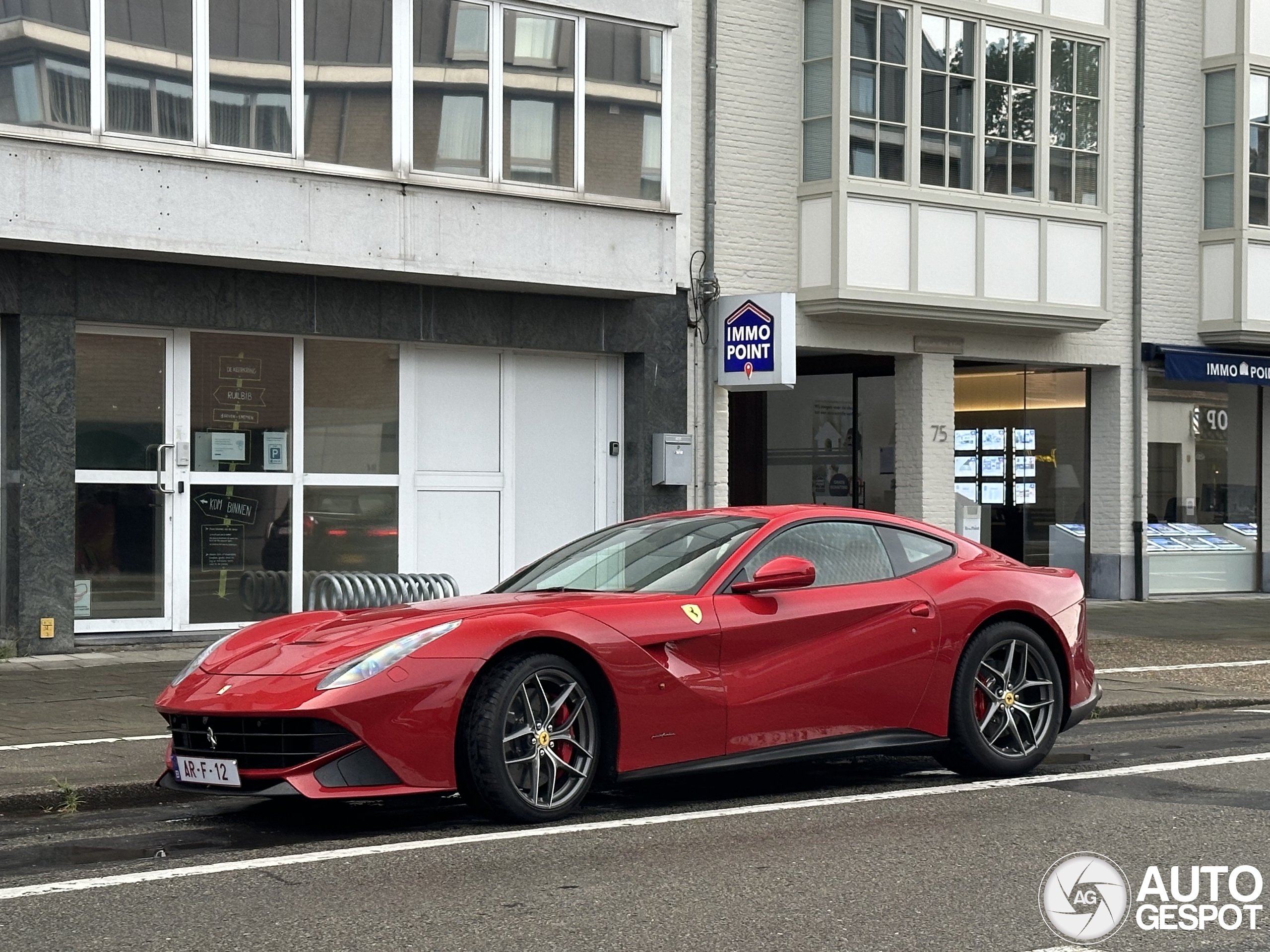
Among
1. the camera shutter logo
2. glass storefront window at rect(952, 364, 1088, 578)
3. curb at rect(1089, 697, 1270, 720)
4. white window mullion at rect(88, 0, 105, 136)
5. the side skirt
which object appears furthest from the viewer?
glass storefront window at rect(952, 364, 1088, 578)

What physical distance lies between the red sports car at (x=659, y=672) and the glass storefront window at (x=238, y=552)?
729 centimetres

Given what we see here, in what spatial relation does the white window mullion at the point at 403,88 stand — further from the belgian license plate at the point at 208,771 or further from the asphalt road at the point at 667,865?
the belgian license plate at the point at 208,771

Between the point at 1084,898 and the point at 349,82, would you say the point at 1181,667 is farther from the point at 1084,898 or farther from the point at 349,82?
the point at 1084,898

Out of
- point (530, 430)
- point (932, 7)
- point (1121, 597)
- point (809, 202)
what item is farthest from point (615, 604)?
point (1121, 597)

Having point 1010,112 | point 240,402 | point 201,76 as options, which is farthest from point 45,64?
point 1010,112

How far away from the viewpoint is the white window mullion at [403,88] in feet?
49.8

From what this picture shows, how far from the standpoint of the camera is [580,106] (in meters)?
16.4

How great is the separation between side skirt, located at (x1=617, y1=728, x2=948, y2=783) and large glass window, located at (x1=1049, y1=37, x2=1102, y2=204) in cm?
1340

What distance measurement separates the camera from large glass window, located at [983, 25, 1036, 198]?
63.7 ft

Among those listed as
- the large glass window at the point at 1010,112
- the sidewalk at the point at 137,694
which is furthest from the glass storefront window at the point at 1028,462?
the large glass window at the point at 1010,112

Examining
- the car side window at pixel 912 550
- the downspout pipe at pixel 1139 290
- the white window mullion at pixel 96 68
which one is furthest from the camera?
the downspout pipe at pixel 1139 290

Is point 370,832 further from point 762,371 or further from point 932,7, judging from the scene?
point 932,7

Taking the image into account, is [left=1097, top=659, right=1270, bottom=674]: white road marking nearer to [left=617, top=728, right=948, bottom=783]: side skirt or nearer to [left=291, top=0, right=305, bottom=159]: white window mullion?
[left=617, top=728, right=948, bottom=783]: side skirt

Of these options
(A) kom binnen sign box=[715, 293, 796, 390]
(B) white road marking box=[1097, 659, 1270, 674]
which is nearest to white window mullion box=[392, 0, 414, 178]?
(A) kom binnen sign box=[715, 293, 796, 390]
